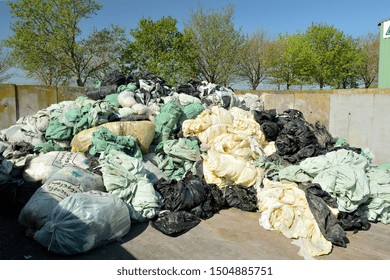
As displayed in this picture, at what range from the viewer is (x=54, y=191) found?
3023 mm

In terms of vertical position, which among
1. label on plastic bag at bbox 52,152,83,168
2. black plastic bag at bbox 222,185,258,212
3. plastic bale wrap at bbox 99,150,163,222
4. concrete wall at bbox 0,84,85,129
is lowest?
black plastic bag at bbox 222,185,258,212

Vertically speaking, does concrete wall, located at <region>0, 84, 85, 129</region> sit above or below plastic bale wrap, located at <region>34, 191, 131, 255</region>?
above

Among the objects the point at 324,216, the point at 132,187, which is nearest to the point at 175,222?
the point at 132,187

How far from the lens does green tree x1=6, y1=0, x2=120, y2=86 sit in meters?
18.5

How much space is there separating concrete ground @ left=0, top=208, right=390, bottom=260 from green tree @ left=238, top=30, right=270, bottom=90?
26025 millimetres

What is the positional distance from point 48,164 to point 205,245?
2.30 meters

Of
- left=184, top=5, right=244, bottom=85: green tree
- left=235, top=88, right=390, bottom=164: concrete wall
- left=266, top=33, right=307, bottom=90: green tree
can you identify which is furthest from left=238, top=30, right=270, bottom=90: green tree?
left=235, top=88, right=390, bottom=164: concrete wall

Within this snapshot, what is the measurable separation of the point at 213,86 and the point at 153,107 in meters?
1.63

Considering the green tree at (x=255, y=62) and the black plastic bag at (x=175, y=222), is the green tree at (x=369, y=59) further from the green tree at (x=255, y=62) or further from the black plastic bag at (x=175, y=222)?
the black plastic bag at (x=175, y=222)

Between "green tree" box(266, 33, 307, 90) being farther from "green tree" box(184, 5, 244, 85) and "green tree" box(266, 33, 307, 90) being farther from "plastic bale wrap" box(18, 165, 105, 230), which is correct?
"plastic bale wrap" box(18, 165, 105, 230)

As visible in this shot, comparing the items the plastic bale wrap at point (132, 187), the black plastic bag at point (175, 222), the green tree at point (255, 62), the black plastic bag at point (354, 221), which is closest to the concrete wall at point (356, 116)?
the black plastic bag at point (354, 221)

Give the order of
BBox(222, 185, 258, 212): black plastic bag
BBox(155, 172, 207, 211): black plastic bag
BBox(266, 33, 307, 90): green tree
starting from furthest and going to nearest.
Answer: BBox(266, 33, 307, 90): green tree
BBox(222, 185, 258, 212): black plastic bag
BBox(155, 172, 207, 211): black plastic bag

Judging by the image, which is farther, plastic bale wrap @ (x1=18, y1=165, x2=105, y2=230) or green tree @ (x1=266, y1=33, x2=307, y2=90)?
green tree @ (x1=266, y1=33, x2=307, y2=90)

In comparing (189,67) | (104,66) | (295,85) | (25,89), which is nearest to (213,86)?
(25,89)
